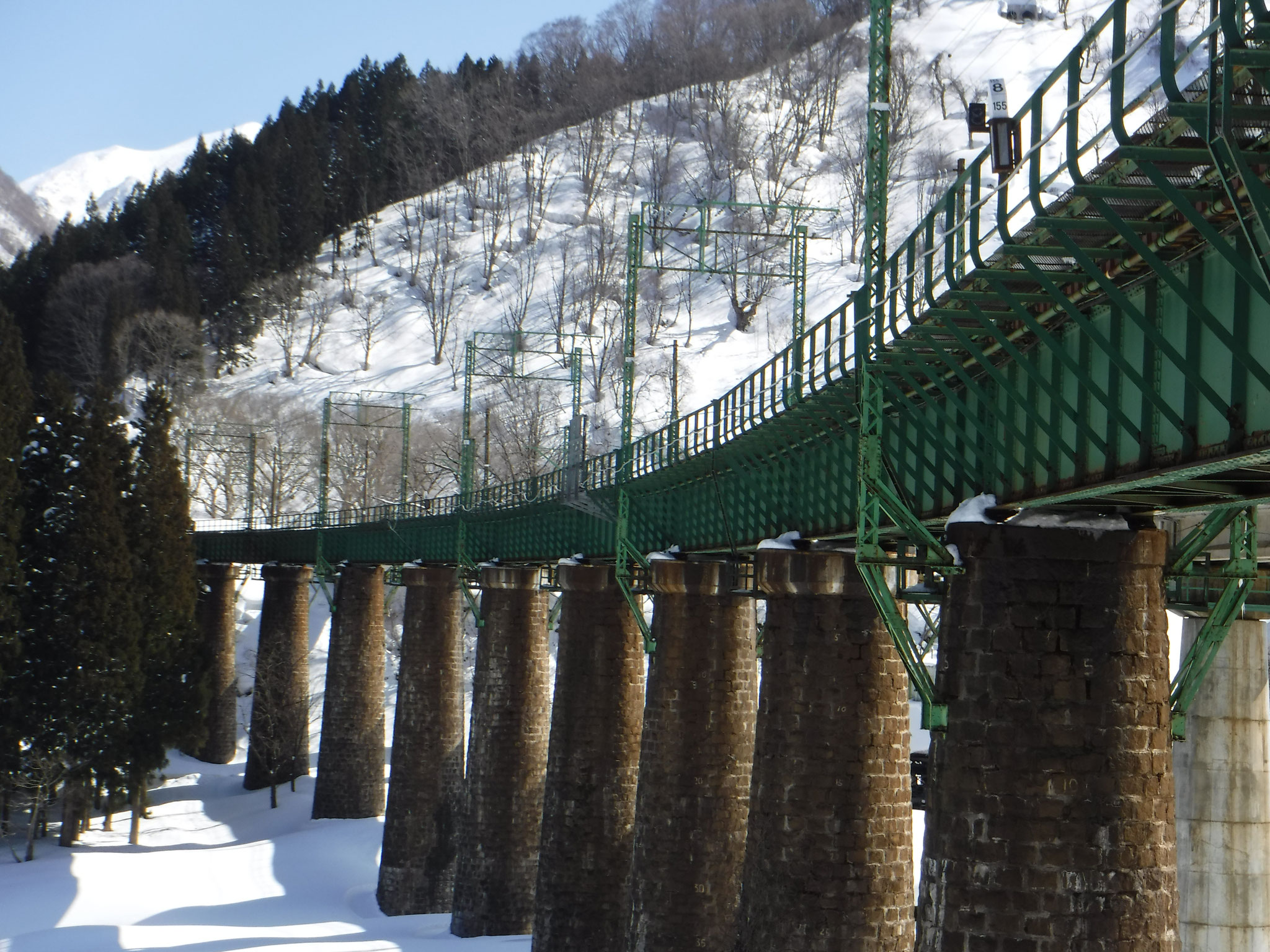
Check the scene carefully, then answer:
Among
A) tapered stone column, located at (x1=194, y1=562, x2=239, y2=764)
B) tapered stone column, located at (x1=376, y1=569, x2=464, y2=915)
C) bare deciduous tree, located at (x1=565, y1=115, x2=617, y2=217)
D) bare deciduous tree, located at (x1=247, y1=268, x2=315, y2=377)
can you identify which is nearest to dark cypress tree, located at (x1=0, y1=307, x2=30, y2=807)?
tapered stone column, located at (x1=376, y1=569, x2=464, y2=915)

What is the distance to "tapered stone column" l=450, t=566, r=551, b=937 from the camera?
102ft

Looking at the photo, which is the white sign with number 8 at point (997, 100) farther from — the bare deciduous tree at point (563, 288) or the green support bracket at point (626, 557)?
the bare deciduous tree at point (563, 288)

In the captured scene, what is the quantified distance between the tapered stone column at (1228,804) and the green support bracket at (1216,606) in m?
9.27

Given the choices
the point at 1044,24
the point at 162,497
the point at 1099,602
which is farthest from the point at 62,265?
the point at 1099,602

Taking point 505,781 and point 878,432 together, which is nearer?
point 878,432

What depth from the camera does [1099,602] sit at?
11.1 metres

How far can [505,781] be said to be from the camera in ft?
103

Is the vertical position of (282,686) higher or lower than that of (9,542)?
lower

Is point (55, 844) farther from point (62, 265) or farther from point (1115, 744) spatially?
point (62, 265)

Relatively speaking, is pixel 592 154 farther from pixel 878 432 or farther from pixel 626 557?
pixel 878 432

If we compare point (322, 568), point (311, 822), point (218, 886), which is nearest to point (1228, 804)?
point (218, 886)

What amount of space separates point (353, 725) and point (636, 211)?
7304 cm

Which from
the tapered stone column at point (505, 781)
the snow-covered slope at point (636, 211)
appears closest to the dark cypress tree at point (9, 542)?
the tapered stone column at point (505, 781)

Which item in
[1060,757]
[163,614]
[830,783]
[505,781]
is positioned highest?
[163,614]
